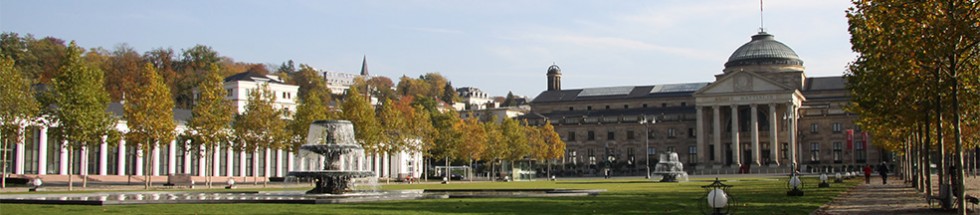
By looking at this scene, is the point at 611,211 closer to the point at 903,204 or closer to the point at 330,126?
the point at 903,204

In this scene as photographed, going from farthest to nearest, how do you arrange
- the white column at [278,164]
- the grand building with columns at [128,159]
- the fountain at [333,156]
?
1. the white column at [278,164]
2. the grand building with columns at [128,159]
3. the fountain at [333,156]

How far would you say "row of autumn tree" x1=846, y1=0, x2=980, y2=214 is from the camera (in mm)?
26312

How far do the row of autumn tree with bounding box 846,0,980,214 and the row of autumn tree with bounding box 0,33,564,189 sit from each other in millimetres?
41496

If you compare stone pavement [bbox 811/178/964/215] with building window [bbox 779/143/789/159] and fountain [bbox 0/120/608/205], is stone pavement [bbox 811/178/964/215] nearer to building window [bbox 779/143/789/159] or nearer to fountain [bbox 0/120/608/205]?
fountain [bbox 0/120/608/205]

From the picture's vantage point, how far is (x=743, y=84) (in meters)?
139

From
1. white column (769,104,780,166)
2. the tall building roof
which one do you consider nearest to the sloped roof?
the tall building roof

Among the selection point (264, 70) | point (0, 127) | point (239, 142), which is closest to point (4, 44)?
point (239, 142)

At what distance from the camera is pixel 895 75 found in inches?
1240

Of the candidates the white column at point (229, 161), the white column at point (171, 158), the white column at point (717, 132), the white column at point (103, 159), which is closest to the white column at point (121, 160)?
the white column at point (103, 159)

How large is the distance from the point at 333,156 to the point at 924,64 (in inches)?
968

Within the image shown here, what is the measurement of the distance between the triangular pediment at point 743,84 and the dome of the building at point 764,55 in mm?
11110

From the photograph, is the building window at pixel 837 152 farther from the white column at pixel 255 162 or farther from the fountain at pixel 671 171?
the white column at pixel 255 162

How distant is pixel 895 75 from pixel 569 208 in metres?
10.2

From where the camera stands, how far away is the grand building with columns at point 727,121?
138 meters
